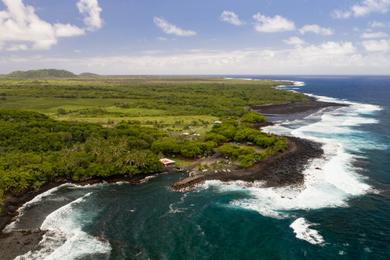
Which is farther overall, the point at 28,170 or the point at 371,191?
the point at 28,170

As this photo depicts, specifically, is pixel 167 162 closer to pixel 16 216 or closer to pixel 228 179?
pixel 228 179

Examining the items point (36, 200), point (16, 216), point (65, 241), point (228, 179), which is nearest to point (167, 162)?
point (228, 179)

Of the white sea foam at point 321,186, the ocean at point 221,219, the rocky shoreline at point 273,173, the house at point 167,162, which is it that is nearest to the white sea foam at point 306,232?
the ocean at point 221,219

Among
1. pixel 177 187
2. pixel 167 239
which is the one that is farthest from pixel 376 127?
pixel 167 239

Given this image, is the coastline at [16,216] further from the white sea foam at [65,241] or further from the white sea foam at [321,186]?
the white sea foam at [321,186]

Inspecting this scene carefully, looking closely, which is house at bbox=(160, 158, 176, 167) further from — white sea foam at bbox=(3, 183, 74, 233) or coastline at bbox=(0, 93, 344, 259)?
white sea foam at bbox=(3, 183, 74, 233)

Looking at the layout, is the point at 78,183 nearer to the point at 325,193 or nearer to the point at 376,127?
the point at 325,193
